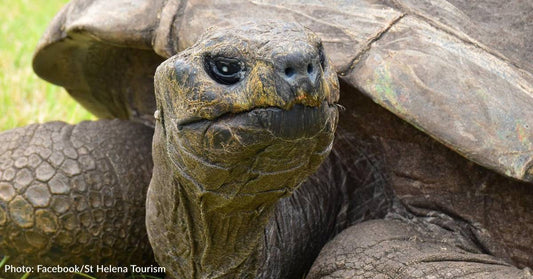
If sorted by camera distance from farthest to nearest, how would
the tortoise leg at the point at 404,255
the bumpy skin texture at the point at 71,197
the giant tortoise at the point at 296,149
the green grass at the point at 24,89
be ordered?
the green grass at the point at 24,89, the bumpy skin texture at the point at 71,197, the tortoise leg at the point at 404,255, the giant tortoise at the point at 296,149

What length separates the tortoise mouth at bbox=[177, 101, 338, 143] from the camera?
62.6 inches

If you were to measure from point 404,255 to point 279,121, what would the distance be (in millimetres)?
821

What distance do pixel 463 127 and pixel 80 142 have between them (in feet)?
4.30

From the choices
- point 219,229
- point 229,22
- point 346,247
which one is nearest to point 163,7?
point 229,22

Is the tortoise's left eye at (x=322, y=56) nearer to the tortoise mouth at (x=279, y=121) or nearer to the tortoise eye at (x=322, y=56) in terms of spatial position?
the tortoise eye at (x=322, y=56)

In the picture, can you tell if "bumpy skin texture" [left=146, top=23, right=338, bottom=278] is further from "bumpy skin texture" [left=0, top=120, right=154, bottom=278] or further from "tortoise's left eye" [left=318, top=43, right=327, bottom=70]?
"bumpy skin texture" [left=0, top=120, right=154, bottom=278]

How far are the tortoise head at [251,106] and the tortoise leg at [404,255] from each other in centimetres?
51

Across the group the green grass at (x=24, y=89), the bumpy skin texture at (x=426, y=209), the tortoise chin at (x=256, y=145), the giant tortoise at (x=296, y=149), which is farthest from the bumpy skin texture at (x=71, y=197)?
the green grass at (x=24, y=89)

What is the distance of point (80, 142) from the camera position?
270 cm

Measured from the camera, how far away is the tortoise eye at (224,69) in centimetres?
163

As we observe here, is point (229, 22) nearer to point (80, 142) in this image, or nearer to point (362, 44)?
point (362, 44)

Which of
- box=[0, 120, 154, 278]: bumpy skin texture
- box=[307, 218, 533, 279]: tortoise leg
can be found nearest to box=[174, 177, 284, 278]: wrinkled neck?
box=[307, 218, 533, 279]: tortoise leg

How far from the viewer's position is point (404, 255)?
2229 millimetres

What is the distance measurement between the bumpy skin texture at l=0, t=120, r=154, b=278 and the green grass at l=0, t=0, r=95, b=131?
162 centimetres
